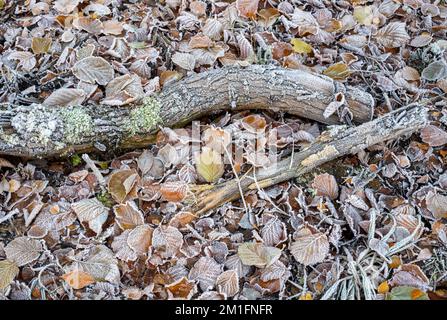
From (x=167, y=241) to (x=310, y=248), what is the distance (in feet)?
2.03

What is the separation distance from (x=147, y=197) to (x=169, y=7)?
1.40m

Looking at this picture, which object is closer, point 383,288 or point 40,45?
point 383,288

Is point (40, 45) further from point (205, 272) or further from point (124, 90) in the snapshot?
point (205, 272)

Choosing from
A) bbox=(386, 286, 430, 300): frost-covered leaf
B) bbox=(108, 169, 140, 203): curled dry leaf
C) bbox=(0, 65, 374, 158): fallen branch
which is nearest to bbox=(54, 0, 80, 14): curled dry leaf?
bbox=(0, 65, 374, 158): fallen branch

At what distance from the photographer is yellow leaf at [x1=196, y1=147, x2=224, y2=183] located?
231 centimetres

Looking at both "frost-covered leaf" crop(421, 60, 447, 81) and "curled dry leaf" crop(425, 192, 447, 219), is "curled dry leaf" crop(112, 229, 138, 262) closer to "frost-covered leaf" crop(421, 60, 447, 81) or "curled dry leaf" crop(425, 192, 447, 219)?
"curled dry leaf" crop(425, 192, 447, 219)

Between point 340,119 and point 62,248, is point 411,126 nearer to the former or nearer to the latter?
point 340,119

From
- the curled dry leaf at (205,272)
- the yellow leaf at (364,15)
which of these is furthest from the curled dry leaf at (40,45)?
the yellow leaf at (364,15)

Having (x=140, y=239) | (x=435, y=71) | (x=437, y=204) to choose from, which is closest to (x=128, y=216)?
(x=140, y=239)

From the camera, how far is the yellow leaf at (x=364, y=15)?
3082mm

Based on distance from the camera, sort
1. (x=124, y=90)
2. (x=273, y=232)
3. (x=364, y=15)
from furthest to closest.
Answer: (x=364, y=15)
(x=124, y=90)
(x=273, y=232)

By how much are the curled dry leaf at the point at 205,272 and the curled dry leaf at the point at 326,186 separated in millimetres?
611

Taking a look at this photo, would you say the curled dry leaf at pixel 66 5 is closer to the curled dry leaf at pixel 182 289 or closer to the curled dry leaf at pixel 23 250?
the curled dry leaf at pixel 23 250

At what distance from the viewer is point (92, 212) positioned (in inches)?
87.8
